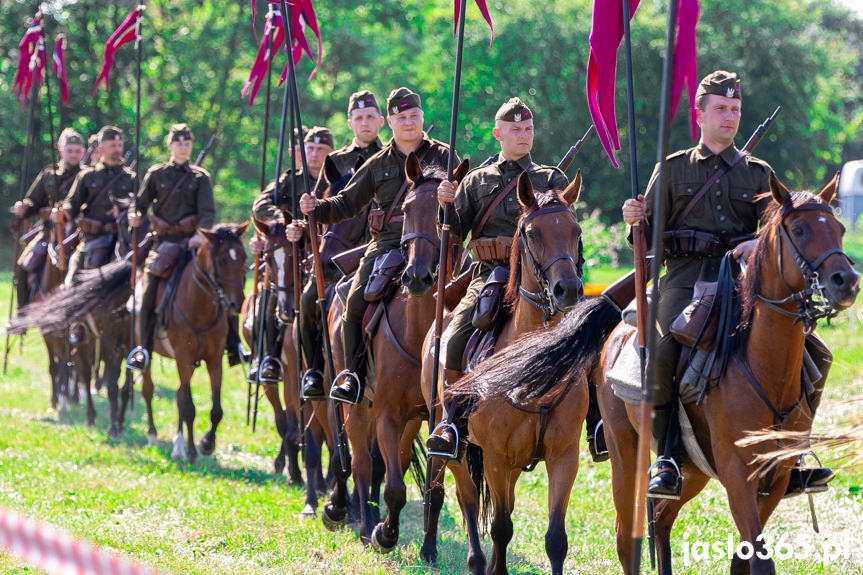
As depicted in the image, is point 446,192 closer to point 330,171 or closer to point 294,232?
point 330,171

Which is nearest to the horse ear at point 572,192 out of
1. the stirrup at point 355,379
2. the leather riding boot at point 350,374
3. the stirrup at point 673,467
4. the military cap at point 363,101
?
the stirrup at point 673,467

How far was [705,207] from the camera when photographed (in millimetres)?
6859

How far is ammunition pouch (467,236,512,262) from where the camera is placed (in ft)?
24.6

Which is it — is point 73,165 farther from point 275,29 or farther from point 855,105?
point 855,105

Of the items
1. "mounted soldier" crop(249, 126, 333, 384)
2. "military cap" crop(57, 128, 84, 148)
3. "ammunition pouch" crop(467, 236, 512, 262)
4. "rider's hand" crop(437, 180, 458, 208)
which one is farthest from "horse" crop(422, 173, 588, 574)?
"military cap" crop(57, 128, 84, 148)

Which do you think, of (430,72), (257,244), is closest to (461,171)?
(257,244)

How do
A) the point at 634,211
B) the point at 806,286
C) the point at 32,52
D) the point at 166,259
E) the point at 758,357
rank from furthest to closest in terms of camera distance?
the point at 32,52 < the point at 166,259 < the point at 758,357 < the point at 634,211 < the point at 806,286

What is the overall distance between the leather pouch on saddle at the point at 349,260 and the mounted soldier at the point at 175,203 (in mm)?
4676

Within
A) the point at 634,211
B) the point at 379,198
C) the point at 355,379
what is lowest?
the point at 355,379

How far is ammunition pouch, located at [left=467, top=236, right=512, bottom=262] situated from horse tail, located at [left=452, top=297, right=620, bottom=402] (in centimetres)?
67

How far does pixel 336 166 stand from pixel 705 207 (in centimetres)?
417

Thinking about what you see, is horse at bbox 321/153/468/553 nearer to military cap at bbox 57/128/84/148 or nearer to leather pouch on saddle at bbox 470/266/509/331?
leather pouch on saddle at bbox 470/266/509/331

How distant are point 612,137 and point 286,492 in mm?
5680

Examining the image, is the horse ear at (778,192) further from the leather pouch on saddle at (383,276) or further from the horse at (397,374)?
the leather pouch on saddle at (383,276)
